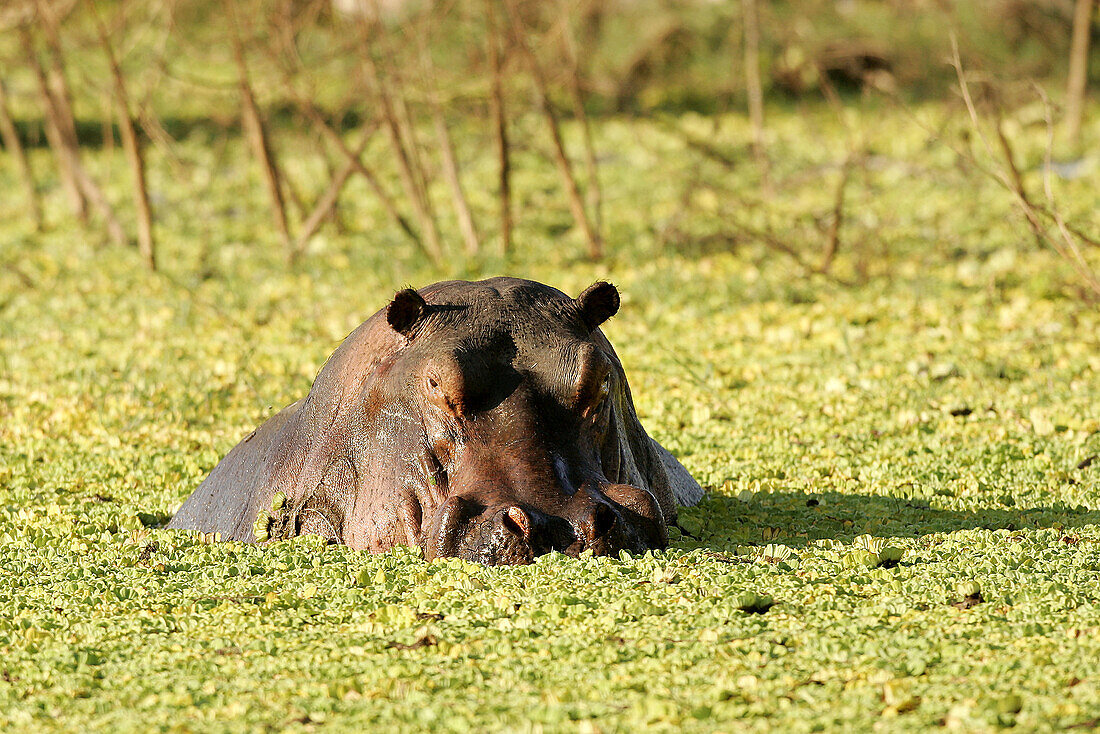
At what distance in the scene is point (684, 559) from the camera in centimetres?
431

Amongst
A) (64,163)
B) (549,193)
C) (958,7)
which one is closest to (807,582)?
(549,193)

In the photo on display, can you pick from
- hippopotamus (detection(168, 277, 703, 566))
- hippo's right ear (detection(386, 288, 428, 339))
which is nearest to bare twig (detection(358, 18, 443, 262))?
hippopotamus (detection(168, 277, 703, 566))

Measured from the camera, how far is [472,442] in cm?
445

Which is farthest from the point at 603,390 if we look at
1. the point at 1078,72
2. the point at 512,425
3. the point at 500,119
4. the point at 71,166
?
the point at 1078,72

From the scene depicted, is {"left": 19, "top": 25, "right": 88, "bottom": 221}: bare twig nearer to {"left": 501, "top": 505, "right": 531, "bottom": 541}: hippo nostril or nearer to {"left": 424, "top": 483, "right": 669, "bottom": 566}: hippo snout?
{"left": 424, "top": 483, "right": 669, "bottom": 566}: hippo snout

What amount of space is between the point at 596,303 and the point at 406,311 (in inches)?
26.5

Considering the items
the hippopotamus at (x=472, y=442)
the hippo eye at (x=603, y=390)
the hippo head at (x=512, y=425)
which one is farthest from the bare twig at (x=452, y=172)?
the hippo eye at (x=603, y=390)

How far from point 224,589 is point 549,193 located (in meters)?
11.2

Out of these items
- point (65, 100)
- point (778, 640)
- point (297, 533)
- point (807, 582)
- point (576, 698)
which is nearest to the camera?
point (576, 698)

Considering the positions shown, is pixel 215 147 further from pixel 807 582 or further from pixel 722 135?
pixel 807 582

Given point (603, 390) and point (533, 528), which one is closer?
point (533, 528)

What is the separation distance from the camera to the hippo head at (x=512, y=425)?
4.17 meters

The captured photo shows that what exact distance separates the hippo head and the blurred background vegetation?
3.54m

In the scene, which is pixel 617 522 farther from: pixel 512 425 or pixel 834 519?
pixel 834 519
